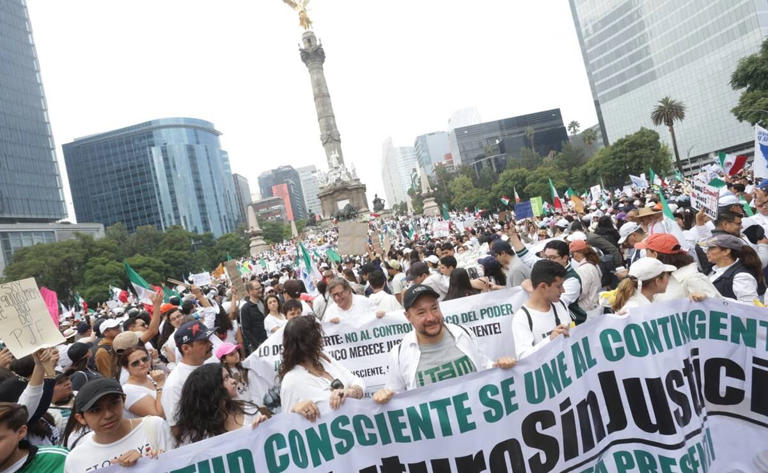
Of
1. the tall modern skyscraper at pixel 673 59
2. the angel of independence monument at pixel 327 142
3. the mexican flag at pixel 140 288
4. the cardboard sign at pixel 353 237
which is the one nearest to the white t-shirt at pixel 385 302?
the cardboard sign at pixel 353 237

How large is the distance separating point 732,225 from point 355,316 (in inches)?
167

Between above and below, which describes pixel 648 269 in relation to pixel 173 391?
above

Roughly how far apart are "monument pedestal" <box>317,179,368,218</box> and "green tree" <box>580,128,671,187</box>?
91.4 ft

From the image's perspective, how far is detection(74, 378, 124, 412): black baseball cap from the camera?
280 centimetres

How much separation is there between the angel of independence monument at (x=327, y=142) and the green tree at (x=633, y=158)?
28326 millimetres

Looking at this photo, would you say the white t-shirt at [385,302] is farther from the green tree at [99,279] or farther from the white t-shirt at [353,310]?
the green tree at [99,279]

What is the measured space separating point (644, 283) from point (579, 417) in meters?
1.38


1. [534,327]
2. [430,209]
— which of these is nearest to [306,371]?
[534,327]

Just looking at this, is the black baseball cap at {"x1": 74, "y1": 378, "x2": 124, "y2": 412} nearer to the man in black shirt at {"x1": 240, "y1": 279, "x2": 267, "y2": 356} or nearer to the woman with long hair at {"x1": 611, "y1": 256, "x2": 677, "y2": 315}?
the woman with long hair at {"x1": 611, "y1": 256, "x2": 677, "y2": 315}

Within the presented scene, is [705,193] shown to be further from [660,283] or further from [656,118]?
[656,118]

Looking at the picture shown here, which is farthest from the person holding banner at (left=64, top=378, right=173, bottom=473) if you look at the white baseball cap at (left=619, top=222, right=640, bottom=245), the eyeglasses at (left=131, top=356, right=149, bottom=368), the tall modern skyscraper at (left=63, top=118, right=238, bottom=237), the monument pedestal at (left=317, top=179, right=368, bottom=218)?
the tall modern skyscraper at (left=63, top=118, right=238, bottom=237)

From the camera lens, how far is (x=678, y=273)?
3996 millimetres

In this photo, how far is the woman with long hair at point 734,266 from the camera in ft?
13.4

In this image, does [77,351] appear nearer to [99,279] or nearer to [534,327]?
[534,327]
